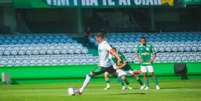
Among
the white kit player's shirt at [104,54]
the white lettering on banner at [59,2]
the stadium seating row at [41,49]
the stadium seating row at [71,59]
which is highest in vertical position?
the white lettering on banner at [59,2]

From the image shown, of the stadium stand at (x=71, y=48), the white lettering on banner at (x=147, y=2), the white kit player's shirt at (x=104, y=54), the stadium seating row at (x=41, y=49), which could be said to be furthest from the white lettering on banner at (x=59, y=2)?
the white kit player's shirt at (x=104, y=54)

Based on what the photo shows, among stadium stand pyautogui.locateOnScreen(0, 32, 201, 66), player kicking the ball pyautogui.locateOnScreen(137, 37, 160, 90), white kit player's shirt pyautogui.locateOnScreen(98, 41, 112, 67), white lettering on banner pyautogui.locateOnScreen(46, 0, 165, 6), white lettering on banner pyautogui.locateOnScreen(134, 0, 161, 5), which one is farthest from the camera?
white lettering on banner pyautogui.locateOnScreen(134, 0, 161, 5)

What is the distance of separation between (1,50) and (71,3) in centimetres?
489

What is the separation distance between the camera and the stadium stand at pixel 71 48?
36.4 metres

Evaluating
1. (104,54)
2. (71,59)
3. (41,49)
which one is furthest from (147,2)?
(104,54)

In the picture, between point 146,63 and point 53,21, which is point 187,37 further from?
point 146,63

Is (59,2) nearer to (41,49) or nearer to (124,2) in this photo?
(41,49)

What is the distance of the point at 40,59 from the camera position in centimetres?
3634

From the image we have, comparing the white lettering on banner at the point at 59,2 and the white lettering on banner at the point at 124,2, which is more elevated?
the white lettering on banner at the point at 59,2

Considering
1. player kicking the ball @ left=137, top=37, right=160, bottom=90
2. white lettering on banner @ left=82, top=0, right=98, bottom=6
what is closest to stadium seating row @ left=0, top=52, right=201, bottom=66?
white lettering on banner @ left=82, top=0, right=98, bottom=6

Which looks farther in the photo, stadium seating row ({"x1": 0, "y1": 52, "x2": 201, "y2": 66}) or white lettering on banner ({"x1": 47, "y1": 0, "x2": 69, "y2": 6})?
white lettering on banner ({"x1": 47, "y1": 0, "x2": 69, "y2": 6})

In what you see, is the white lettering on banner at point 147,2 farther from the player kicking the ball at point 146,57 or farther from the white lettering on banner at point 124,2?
the player kicking the ball at point 146,57

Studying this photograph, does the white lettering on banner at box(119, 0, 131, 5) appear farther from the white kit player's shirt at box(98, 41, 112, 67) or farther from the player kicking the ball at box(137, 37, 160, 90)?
the white kit player's shirt at box(98, 41, 112, 67)

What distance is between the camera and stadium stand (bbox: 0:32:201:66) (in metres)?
36.4
